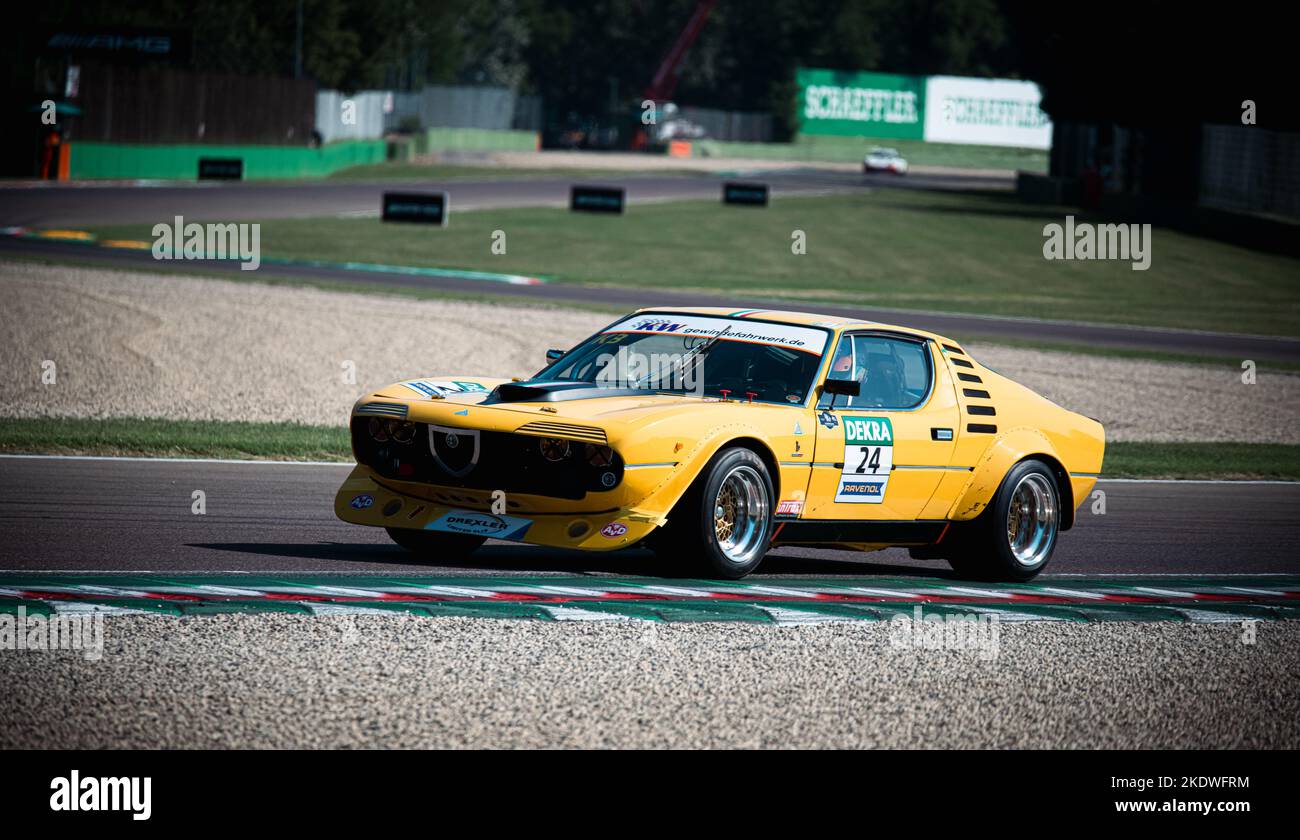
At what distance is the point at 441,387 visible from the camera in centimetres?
939

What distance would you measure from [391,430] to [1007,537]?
351 cm

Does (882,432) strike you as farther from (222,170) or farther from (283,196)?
(222,170)

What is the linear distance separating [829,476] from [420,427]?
7.01ft

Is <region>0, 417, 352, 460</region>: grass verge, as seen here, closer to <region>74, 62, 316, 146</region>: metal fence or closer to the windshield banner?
the windshield banner

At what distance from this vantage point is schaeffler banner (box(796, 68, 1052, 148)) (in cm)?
11281

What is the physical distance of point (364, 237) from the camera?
3709 cm

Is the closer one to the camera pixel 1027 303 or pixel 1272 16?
pixel 1027 303

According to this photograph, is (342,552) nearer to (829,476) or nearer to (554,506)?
(554,506)

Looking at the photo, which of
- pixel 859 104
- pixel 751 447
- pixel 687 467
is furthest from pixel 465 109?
pixel 687 467

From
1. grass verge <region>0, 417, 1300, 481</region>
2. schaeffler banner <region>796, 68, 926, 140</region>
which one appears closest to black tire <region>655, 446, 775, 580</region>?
grass verge <region>0, 417, 1300, 481</region>

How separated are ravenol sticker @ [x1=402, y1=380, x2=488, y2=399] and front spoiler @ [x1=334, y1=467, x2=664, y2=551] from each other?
536 millimetres

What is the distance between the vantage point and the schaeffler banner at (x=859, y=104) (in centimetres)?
11369
